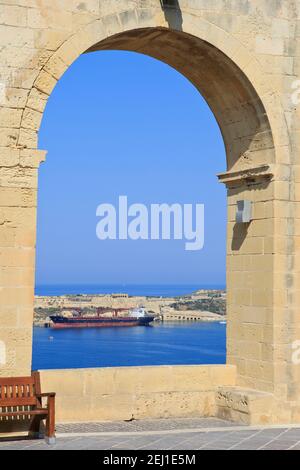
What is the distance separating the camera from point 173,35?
8.43m

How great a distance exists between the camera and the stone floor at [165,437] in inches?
273

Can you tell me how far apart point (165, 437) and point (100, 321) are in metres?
65.5

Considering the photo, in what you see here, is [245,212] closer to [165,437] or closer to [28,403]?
[165,437]

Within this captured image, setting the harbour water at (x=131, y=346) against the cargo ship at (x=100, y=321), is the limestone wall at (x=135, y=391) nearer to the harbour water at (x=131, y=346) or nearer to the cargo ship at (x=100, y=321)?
the harbour water at (x=131, y=346)

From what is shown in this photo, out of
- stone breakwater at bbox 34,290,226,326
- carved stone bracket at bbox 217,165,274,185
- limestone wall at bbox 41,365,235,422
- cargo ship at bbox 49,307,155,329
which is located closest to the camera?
limestone wall at bbox 41,365,235,422

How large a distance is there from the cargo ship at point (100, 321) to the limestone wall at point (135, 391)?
191 feet

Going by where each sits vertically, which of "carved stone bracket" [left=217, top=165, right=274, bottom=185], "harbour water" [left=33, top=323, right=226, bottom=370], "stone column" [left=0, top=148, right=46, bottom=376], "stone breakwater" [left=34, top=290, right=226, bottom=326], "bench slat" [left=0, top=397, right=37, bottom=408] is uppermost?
"carved stone bracket" [left=217, top=165, right=274, bottom=185]

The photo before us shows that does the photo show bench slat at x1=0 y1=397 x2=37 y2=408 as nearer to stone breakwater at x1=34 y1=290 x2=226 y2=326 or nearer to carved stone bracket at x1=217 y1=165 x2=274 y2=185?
carved stone bracket at x1=217 y1=165 x2=274 y2=185

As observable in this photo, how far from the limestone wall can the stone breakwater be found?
64.4m

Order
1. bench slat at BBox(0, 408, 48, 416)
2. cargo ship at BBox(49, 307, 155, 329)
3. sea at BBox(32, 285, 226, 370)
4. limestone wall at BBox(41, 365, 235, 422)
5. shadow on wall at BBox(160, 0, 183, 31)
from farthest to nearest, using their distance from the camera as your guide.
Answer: cargo ship at BBox(49, 307, 155, 329)
sea at BBox(32, 285, 226, 370)
limestone wall at BBox(41, 365, 235, 422)
shadow on wall at BBox(160, 0, 183, 31)
bench slat at BBox(0, 408, 48, 416)

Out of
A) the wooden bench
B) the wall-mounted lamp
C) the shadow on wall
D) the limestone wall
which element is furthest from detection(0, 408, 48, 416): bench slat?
the shadow on wall

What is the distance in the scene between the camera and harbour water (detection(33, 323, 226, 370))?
172ft
